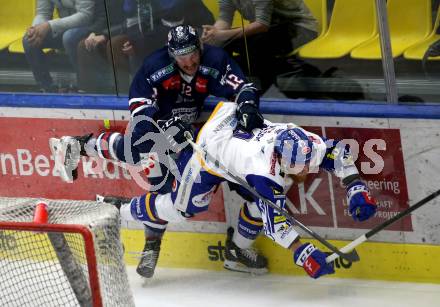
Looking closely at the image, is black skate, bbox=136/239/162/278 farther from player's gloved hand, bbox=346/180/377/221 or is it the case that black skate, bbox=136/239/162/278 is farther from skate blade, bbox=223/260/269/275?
player's gloved hand, bbox=346/180/377/221

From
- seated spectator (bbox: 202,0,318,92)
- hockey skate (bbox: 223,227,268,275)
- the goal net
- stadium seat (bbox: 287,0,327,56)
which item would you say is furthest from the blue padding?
the goal net

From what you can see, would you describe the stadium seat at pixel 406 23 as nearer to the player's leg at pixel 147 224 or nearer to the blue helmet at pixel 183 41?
the blue helmet at pixel 183 41

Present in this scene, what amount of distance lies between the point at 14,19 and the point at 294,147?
1898 mm

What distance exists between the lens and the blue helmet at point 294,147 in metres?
Result: 4.86

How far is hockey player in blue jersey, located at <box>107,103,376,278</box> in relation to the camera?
488cm

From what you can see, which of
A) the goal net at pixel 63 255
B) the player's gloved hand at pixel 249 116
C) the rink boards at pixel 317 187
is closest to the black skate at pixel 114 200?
the rink boards at pixel 317 187

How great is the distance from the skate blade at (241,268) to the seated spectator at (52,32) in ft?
4.36

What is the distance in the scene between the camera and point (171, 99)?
535 cm

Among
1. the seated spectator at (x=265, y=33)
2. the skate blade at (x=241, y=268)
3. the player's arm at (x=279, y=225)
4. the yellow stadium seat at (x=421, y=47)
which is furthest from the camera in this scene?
the skate blade at (x=241, y=268)

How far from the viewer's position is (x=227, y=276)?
5.54m

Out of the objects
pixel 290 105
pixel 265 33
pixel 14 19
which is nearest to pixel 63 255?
pixel 290 105

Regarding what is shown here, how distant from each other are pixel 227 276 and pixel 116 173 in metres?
0.82

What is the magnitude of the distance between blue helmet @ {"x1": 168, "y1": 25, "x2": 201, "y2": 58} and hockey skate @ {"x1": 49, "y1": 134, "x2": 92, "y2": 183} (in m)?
0.78

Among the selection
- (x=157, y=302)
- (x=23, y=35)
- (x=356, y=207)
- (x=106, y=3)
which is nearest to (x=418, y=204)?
(x=356, y=207)
